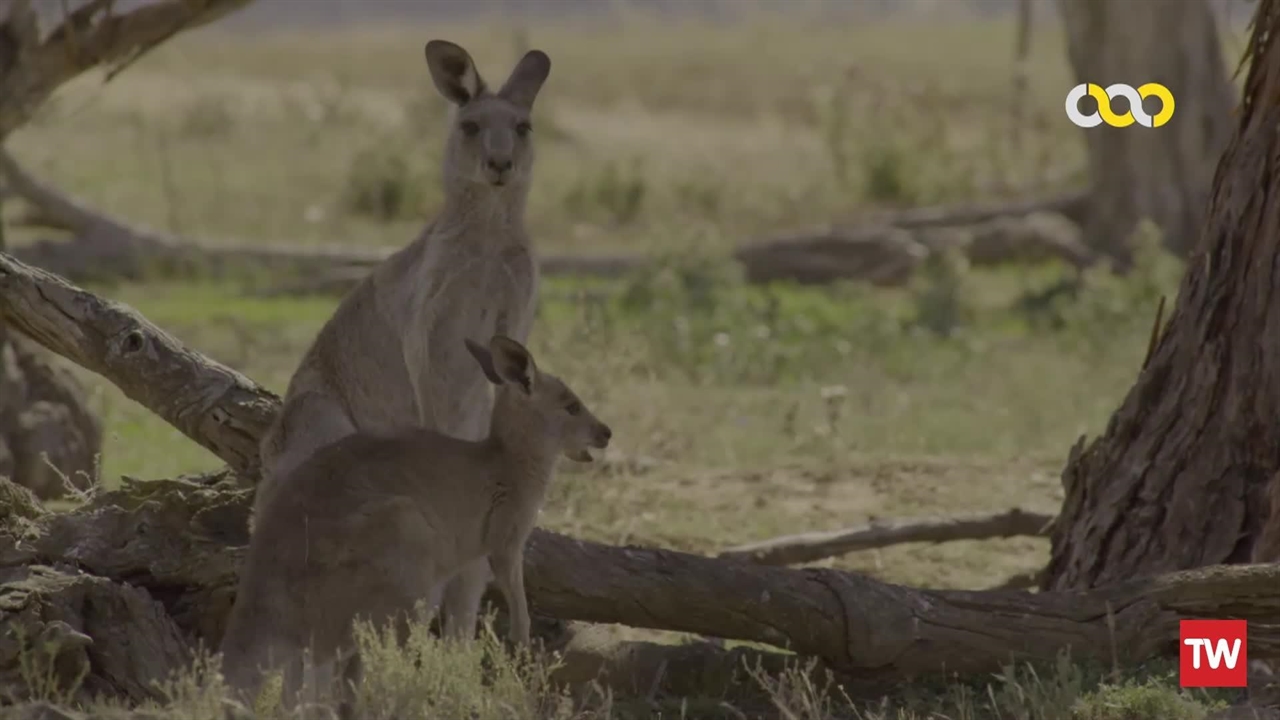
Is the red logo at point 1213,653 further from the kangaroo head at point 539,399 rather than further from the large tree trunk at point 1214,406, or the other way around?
the kangaroo head at point 539,399

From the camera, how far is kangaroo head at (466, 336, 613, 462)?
6.53 meters

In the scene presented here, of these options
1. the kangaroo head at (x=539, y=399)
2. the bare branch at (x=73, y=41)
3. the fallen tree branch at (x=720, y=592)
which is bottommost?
the fallen tree branch at (x=720, y=592)

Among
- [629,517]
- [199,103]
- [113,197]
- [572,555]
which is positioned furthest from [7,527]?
[199,103]

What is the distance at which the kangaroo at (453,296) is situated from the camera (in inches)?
283

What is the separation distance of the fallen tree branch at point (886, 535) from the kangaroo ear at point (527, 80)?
2.07m

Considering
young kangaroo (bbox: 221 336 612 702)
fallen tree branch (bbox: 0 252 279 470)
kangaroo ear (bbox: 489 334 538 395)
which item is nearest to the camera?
young kangaroo (bbox: 221 336 612 702)

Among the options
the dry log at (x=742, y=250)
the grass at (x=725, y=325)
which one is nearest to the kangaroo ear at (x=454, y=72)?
the grass at (x=725, y=325)

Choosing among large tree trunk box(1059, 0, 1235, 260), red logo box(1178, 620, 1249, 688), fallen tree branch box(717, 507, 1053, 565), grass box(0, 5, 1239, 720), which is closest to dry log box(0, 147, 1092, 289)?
grass box(0, 5, 1239, 720)

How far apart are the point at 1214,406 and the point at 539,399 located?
2479 mm

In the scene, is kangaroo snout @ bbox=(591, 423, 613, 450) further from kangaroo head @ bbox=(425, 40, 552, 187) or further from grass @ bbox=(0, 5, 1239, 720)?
kangaroo head @ bbox=(425, 40, 552, 187)

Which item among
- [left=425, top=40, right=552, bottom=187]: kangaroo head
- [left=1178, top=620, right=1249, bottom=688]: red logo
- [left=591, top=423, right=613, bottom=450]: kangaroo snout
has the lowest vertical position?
[left=1178, top=620, right=1249, bottom=688]: red logo

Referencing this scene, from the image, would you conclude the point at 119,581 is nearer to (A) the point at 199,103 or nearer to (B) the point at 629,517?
(B) the point at 629,517

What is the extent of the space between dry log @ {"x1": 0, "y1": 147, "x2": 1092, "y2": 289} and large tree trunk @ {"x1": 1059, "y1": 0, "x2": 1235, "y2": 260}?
2.21 feet

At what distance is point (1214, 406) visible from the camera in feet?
24.1
